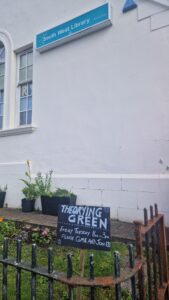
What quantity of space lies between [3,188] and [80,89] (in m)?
3.19

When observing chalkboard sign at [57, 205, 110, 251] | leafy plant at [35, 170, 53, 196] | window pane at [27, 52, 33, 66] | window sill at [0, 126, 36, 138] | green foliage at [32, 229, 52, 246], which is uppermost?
window pane at [27, 52, 33, 66]

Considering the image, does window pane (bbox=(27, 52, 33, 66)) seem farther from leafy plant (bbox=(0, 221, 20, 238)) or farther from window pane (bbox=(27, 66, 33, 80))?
leafy plant (bbox=(0, 221, 20, 238))

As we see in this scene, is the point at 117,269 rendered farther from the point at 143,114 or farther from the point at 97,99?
the point at 97,99

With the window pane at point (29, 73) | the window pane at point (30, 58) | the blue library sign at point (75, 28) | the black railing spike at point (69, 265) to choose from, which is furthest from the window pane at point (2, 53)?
the black railing spike at point (69, 265)

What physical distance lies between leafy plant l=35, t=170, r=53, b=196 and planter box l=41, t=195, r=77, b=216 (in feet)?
0.48

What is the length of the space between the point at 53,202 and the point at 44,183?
0.75 meters

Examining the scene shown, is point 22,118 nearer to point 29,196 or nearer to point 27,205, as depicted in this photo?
point 29,196

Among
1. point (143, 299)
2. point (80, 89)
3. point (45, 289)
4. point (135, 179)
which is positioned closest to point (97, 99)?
point (80, 89)

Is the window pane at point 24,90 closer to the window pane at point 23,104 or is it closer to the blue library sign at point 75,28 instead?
the window pane at point 23,104

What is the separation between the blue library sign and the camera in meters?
5.47

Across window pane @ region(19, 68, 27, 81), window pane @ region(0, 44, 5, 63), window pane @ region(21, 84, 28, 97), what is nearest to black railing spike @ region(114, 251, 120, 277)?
window pane @ region(21, 84, 28, 97)

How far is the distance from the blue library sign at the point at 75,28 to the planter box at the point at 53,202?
3.52 meters

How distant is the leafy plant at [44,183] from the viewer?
579 centimetres

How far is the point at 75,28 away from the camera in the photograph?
586cm
